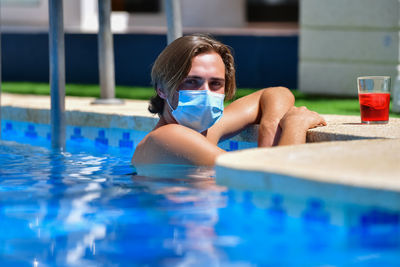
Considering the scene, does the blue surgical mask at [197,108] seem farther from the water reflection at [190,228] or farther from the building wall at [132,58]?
the building wall at [132,58]

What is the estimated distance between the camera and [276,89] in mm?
3922

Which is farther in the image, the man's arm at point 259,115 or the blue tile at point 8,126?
the blue tile at point 8,126

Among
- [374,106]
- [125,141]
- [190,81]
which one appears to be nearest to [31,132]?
[125,141]

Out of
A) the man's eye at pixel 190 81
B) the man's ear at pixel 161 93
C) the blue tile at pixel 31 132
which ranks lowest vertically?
the blue tile at pixel 31 132

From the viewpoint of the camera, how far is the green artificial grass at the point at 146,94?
6.46 metres

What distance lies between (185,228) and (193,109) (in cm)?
96

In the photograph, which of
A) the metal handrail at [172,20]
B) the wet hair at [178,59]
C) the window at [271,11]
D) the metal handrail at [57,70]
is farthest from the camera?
the window at [271,11]

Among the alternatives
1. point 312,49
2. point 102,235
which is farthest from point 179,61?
point 312,49

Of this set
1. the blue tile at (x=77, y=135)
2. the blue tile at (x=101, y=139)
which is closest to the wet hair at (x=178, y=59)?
the blue tile at (x=101, y=139)

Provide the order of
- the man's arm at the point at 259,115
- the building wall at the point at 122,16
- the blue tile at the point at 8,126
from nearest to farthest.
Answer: the man's arm at the point at 259,115
the blue tile at the point at 8,126
the building wall at the point at 122,16

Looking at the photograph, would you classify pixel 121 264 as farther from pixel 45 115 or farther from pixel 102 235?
pixel 45 115

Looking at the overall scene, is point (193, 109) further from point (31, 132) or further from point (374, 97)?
point (31, 132)

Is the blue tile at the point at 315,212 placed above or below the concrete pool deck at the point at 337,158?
below

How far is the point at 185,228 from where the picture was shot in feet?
8.11
